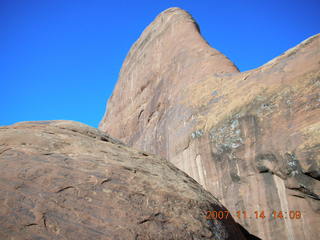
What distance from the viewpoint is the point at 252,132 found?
6.69m

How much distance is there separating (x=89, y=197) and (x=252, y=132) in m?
4.24

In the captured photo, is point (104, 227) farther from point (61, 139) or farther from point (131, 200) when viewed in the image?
point (61, 139)

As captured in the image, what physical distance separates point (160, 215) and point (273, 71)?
4.90 m

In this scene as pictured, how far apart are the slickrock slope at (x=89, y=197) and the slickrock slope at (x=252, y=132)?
6.08ft

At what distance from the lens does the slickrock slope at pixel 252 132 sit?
5.68m

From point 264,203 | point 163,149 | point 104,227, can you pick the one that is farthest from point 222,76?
point 104,227
